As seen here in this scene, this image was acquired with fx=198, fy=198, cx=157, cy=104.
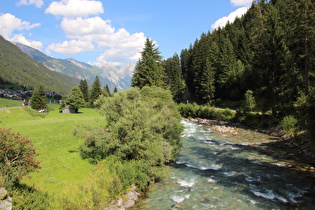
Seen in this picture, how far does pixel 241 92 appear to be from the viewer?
67.9 m

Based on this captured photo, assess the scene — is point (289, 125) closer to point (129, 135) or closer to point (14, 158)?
point (129, 135)

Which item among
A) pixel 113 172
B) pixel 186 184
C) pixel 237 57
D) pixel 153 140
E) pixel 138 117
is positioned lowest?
pixel 186 184

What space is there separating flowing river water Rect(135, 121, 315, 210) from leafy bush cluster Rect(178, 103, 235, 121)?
25467mm

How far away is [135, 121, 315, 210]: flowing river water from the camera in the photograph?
1373cm

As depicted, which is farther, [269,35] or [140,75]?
[140,75]

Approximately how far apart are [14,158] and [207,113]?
52.5 meters

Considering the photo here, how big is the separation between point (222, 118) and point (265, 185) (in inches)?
1479

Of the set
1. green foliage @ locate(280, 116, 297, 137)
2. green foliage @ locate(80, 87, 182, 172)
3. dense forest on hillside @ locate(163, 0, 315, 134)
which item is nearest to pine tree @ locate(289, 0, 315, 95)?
dense forest on hillside @ locate(163, 0, 315, 134)

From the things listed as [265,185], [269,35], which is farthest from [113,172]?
[269,35]

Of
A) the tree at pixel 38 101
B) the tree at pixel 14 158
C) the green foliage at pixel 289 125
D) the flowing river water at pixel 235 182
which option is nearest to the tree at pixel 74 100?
the tree at pixel 38 101

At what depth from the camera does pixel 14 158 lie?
34.3ft

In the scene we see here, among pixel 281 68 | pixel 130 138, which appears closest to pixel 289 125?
pixel 281 68

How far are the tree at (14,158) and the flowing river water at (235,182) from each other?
7.32 meters

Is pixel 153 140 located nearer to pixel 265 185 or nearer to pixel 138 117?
pixel 138 117
